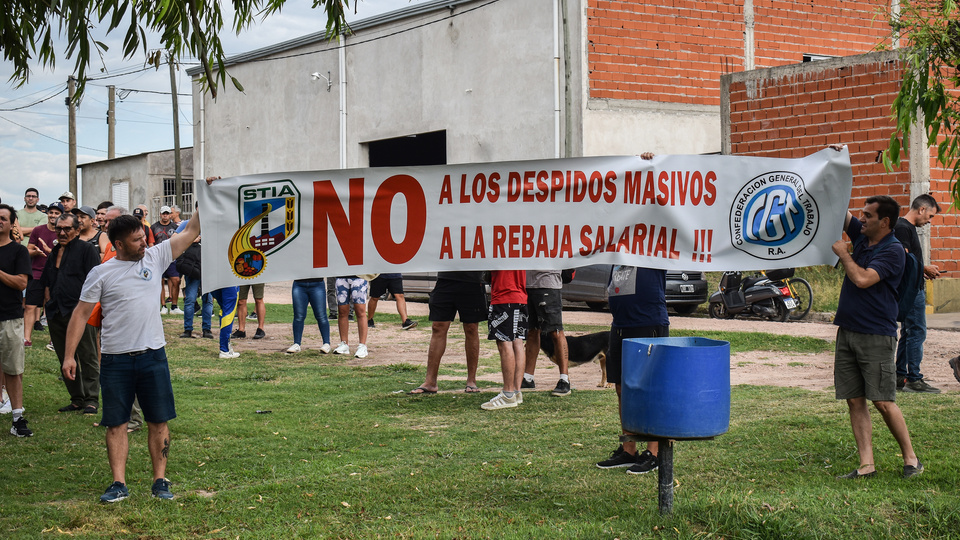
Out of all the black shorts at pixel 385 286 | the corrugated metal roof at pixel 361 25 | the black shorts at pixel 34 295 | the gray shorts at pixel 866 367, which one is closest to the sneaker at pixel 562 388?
the gray shorts at pixel 866 367

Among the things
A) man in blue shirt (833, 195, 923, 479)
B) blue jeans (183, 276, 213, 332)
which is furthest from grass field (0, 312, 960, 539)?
blue jeans (183, 276, 213, 332)

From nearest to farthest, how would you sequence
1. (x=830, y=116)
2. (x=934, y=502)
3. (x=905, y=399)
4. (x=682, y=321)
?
(x=934, y=502)
(x=905, y=399)
(x=682, y=321)
(x=830, y=116)

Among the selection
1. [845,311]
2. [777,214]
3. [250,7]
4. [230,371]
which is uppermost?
[250,7]

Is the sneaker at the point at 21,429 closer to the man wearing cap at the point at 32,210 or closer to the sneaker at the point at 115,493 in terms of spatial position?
the sneaker at the point at 115,493

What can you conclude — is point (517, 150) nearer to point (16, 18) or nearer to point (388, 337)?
point (388, 337)

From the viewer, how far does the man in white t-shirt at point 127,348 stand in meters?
5.89

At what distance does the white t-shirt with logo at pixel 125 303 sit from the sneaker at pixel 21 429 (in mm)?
2519

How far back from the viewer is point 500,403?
29.0 ft

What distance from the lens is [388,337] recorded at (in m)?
15.2

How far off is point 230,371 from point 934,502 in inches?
339

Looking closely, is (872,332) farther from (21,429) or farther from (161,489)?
(21,429)

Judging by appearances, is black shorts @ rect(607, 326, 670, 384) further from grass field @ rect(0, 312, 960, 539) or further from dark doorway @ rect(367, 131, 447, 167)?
dark doorway @ rect(367, 131, 447, 167)

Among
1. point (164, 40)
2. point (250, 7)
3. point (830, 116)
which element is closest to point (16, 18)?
point (164, 40)

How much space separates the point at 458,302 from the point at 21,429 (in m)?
4.13
